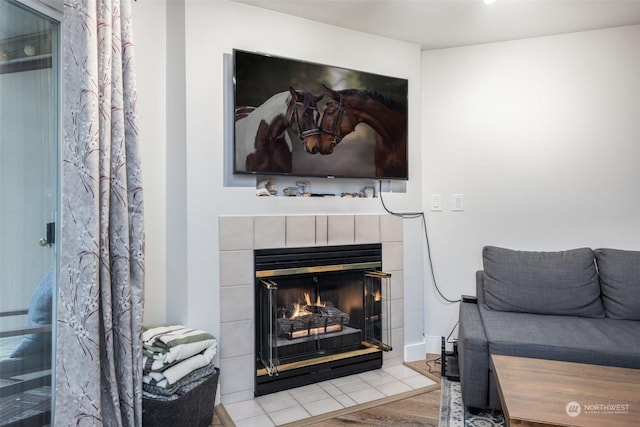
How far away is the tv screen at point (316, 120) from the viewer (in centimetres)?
245

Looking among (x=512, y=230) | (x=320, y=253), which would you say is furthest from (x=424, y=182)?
(x=320, y=253)

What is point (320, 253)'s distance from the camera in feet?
8.79

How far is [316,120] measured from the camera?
8.77ft

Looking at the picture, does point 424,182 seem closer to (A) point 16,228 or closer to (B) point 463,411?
(B) point 463,411

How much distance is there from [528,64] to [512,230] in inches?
49.9

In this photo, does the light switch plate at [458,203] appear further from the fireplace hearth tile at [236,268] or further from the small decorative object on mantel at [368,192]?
the fireplace hearth tile at [236,268]

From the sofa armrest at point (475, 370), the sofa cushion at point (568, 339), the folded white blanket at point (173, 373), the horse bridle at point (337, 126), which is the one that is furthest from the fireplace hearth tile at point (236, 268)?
the sofa cushion at point (568, 339)

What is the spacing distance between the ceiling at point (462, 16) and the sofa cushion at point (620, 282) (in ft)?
5.19

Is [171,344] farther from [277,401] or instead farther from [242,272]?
[277,401]

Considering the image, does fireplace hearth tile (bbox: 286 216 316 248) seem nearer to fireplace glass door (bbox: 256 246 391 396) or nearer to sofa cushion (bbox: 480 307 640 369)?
fireplace glass door (bbox: 256 246 391 396)

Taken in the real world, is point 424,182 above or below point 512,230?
above

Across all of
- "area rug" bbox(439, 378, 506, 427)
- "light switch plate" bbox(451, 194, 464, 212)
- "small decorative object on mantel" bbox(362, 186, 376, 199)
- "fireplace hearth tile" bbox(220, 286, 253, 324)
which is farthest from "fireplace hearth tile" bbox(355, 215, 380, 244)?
"area rug" bbox(439, 378, 506, 427)

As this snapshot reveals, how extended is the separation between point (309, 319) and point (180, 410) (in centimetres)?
102

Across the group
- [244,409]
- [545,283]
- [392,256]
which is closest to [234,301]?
[244,409]
